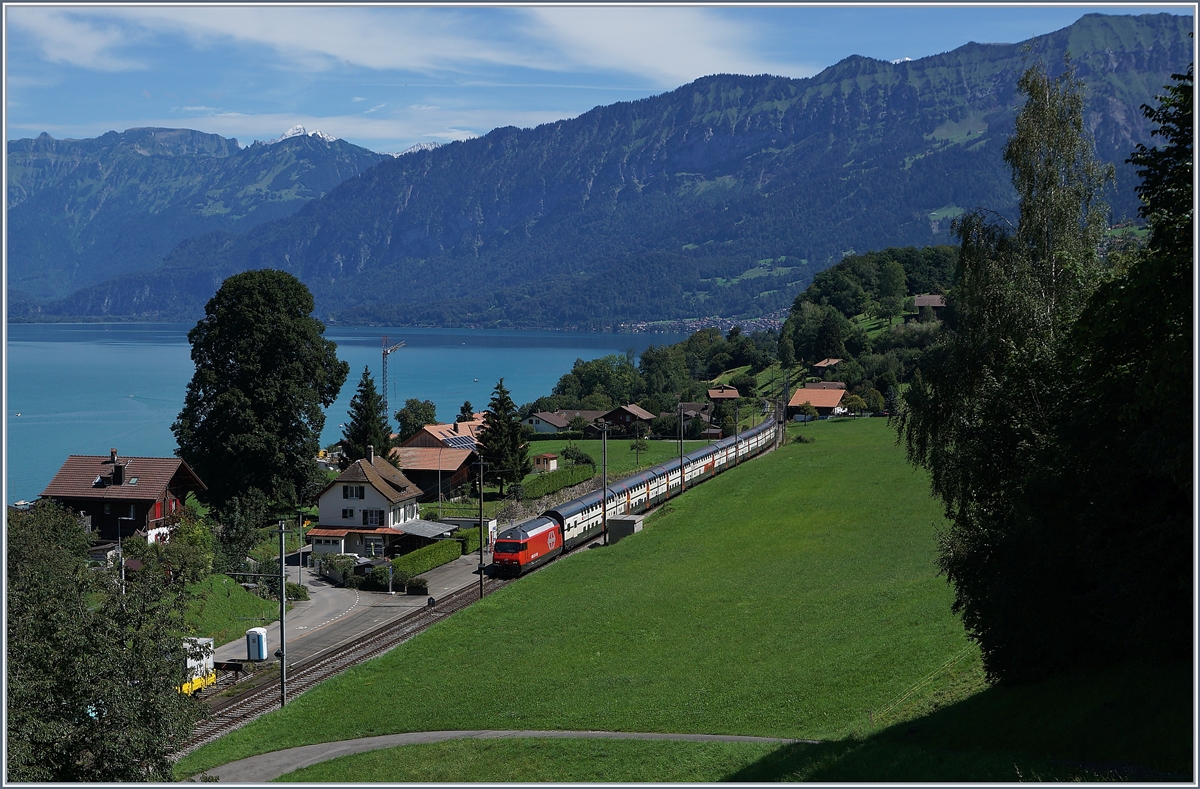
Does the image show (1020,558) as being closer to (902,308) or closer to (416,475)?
(416,475)

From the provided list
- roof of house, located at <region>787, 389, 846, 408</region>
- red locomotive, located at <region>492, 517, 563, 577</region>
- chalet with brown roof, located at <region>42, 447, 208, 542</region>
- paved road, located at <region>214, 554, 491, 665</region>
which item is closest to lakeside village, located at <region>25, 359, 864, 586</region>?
chalet with brown roof, located at <region>42, 447, 208, 542</region>

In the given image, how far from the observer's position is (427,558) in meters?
54.0

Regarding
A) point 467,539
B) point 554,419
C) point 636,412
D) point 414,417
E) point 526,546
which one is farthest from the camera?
point 554,419

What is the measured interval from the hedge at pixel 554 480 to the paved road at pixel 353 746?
40.4m

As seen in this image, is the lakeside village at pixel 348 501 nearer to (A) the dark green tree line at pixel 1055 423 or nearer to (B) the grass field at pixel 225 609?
(B) the grass field at pixel 225 609

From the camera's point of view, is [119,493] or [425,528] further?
[425,528]

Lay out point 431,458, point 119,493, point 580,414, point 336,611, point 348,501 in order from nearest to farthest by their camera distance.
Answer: point 336,611
point 119,493
point 348,501
point 431,458
point 580,414

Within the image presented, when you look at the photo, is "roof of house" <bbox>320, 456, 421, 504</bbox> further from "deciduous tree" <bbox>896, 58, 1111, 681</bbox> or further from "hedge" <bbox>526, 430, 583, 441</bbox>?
"hedge" <bbox>526, 430, 583, 441</bbox>

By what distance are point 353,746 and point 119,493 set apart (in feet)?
99.2

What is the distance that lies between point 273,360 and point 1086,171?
4744 centimetres

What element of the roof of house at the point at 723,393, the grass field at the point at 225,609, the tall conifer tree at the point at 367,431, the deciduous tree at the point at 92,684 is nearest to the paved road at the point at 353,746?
the deciduous tree at the point at 92,684

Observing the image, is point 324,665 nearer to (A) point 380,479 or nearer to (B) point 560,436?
(A) point 380,479

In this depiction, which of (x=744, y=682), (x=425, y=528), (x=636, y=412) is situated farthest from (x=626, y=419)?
(x=744, y=682)

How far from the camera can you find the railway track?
31862 millimetres
